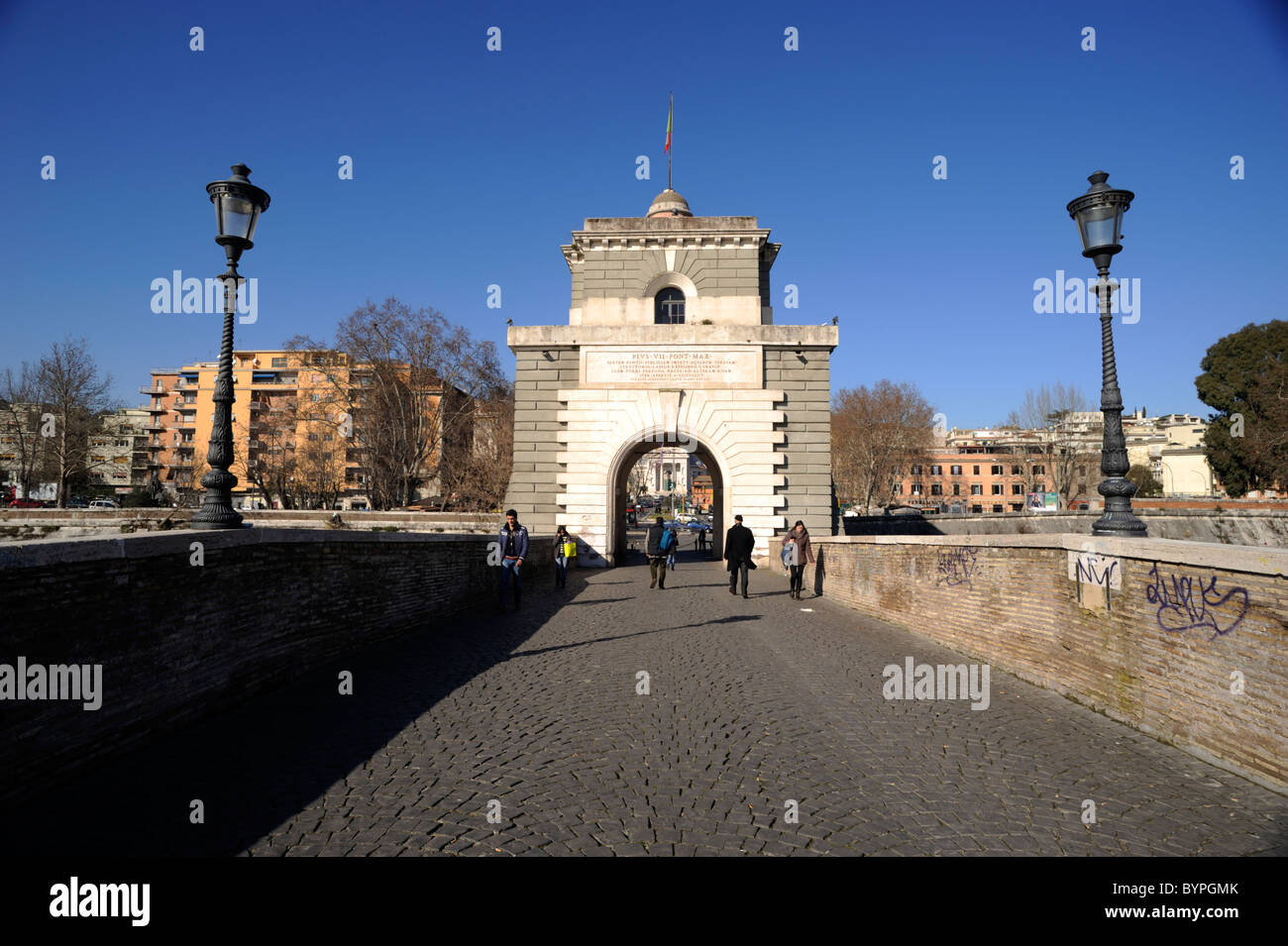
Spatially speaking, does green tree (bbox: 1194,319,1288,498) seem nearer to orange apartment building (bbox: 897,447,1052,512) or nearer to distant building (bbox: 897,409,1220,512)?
distant building (bbox: 897,409,1220,512)

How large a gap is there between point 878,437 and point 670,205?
3609 cm

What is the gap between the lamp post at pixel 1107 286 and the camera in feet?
23.3

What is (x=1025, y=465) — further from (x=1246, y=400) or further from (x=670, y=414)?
(x=670, y=414)

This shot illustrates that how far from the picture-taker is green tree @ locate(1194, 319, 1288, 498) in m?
35.5

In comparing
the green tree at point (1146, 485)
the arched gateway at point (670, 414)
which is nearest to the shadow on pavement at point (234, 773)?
the arched gateway at point (670, 414)

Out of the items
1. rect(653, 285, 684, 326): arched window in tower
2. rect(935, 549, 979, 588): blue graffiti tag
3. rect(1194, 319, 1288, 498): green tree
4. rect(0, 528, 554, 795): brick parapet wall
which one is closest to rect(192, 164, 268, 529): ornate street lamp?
rect(0, 528, 554, 795): brick parapet wall

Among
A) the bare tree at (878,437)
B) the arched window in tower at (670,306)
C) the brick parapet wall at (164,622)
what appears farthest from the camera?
the bare tree at (878,437)

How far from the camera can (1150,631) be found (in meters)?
5.30

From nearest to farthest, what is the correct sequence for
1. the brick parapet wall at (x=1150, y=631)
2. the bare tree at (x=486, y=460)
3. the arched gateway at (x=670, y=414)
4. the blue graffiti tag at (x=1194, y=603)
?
the brick parapet wall at (x=1150, y=631) < the blue graffiti tag at (x=1194, y=603) < the arched gateway at (x=670, y=414) < the bare tree at (x=486, y=460)

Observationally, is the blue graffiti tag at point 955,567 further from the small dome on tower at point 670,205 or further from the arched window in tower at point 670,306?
the small dome on tower at point 670,205

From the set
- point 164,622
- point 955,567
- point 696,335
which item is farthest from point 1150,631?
point 696,335

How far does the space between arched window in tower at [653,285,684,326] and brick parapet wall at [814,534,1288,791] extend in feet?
49.0

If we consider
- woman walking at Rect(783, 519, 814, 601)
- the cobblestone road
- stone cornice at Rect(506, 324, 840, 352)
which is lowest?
the cobblestone road
